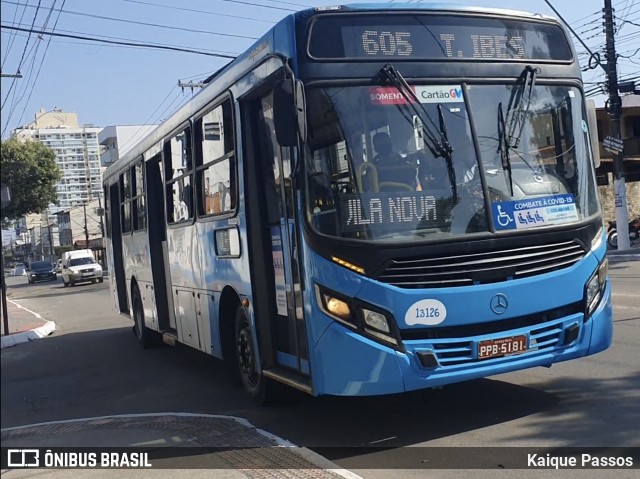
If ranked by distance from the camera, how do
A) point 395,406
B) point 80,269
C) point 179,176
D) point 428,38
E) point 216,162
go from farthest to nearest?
1. point 80,269
2. point 179,176
3. point 216,162
4. point 395,406
5. point 428,38

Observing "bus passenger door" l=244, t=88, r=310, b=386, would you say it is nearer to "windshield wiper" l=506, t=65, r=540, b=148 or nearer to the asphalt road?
the asphalt road

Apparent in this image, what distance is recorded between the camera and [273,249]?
6.41 meters

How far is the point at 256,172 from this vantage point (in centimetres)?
651

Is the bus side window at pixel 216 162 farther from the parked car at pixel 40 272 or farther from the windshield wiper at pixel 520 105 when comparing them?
the parked car at pixel 40 272

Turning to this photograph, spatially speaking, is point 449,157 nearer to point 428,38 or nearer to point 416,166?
point 416,166

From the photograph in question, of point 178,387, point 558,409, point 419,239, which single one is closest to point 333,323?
point 419,239

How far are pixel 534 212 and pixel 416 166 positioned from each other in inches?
40.6

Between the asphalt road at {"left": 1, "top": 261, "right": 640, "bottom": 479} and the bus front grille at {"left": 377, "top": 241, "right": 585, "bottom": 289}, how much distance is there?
1.23m

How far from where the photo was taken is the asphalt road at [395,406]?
5.34 meters

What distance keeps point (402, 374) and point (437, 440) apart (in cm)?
76

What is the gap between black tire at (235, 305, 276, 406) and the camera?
6.93 meters

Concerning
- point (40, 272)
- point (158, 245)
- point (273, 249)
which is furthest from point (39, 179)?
point (273, 249)

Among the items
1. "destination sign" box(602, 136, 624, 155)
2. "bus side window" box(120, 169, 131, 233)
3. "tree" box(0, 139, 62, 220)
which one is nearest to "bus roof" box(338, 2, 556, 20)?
"bus side window" box(120, 169, 131, 233)

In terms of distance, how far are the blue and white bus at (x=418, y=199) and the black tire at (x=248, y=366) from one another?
406mm
